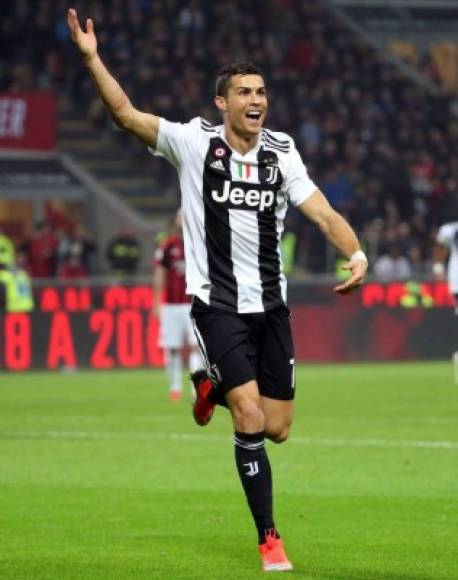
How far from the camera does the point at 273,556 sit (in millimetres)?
8078

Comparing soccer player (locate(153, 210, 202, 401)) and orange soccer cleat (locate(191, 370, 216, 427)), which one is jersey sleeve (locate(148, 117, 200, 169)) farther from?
soccer player (locate(153, 210, 202, 401))

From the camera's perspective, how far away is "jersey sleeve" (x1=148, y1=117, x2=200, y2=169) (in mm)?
8477

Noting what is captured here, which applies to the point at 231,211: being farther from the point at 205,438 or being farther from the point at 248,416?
the point at 205,438

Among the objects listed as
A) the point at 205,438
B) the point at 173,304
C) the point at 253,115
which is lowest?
the point at 205,438

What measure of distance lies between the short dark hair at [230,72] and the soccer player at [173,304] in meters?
11.6

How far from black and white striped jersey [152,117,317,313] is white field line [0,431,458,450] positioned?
19.4 feet

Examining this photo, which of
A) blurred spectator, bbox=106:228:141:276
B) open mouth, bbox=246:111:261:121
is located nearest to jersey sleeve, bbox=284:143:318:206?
open mouth, bbox=246:111:261:121

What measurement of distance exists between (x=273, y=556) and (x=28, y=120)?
27.7 meters

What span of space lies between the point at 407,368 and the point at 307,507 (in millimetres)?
16121

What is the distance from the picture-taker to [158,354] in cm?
2678

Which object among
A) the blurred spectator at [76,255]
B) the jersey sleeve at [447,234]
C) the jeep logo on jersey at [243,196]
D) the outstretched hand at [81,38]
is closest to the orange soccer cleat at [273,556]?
the jeep logo on jersey at [243,196]

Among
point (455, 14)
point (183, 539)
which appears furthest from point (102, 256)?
point (183, 539)

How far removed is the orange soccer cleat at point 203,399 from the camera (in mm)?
8898

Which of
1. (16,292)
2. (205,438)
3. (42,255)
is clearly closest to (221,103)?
(205,438)
